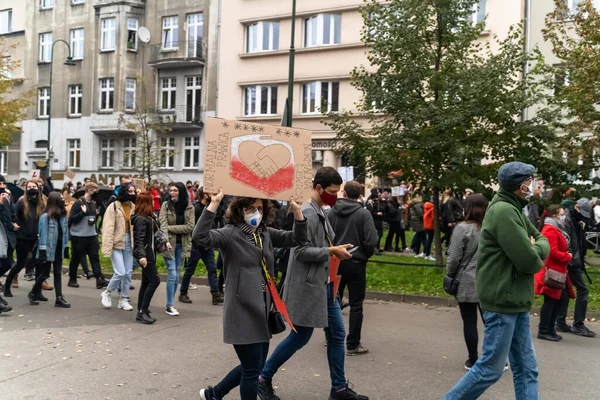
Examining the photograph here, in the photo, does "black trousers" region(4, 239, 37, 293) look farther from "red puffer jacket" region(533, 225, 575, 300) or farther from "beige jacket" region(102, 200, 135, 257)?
"red puffer jacket" region(533, 225, 575, 300)

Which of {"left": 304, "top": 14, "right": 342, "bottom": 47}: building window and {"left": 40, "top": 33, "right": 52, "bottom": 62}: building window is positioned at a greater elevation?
{"left": 40, "top": 33, "right": 52, "bottom": 62}: building window

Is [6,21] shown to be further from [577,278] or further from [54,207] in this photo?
[577,278]

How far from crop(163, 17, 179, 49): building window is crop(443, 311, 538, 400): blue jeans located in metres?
36.0

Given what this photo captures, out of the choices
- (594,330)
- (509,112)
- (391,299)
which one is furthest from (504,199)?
(509,112)

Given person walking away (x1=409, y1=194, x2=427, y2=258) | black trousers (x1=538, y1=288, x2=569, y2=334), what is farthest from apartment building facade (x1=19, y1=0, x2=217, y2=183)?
black trousers (x1=538, y1=288, x2=569, y2=334)

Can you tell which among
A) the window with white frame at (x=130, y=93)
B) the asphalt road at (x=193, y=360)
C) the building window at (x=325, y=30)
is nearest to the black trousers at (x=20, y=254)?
the asphalt road at (x=193, y=360)

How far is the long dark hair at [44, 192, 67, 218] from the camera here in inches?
432

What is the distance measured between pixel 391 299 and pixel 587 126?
759 cm

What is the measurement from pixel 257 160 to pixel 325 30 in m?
28.6

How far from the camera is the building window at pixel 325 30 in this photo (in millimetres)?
32344

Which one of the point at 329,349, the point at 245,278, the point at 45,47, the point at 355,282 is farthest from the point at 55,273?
the point at 45,47

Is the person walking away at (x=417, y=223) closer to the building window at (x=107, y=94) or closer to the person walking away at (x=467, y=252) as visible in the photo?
the person walking away at (x=467, y=252)

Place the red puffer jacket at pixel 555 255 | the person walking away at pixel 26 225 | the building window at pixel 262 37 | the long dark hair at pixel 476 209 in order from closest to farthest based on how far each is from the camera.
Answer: the long dark hair at pixel 476 209 → the red puffer jacket at pixel 555 255 → the person walking away at pixel 26 225 → the building window at pixel 262 37

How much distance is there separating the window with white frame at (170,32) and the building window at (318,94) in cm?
982
